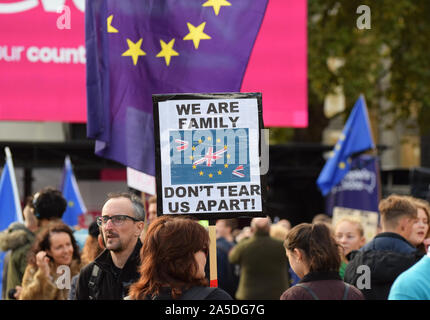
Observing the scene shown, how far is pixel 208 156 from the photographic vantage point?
4.55 m

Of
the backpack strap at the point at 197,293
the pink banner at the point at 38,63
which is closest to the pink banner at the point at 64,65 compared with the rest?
the pink banner at the point at 38,63

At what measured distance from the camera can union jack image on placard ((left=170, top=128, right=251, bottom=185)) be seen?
454 centimetres

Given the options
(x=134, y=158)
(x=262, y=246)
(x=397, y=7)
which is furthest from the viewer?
(x=397, y=7)

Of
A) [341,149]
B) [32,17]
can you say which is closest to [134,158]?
[32,17]

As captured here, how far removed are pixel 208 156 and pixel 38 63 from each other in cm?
536

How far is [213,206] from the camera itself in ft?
14.9

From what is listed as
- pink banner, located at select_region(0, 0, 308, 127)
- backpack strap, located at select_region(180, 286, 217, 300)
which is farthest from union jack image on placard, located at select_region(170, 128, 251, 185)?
pink banner, located at select_region(0, 0, 308, 127)

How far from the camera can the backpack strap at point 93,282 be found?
479 centimetres

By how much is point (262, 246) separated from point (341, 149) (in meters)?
3.34

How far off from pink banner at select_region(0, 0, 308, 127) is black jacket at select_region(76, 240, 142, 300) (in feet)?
15.1

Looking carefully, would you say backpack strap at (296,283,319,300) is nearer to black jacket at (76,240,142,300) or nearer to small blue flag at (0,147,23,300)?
black jacket at (76,240,142,300)

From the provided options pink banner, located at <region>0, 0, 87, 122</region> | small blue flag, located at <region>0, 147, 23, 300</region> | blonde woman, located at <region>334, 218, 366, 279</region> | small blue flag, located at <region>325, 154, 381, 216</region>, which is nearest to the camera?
blonde woman, located at <region>334, 218, 366, 279</region>

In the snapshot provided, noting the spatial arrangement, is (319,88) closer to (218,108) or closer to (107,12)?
(107,12)
